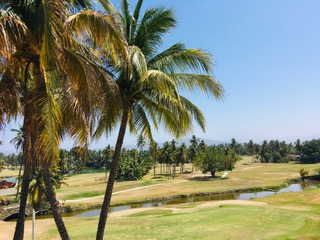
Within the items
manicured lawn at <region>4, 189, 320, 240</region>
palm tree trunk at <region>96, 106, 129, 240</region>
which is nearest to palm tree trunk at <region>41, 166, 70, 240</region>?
palm tree trunk at <region>96, 106, 129, 240</region>

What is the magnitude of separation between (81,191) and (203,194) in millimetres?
25073

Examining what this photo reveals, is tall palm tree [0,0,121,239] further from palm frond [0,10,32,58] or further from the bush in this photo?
the bush

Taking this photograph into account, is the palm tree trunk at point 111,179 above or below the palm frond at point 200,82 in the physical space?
below

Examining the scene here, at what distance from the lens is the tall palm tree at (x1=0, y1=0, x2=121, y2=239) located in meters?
8.13

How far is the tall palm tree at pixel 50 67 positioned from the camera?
813 centimetres

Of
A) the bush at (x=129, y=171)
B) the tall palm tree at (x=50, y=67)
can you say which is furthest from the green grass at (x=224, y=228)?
the bush at (x=129, y=171)

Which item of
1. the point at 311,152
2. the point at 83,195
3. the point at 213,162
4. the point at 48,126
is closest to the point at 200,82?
the point at 48,126

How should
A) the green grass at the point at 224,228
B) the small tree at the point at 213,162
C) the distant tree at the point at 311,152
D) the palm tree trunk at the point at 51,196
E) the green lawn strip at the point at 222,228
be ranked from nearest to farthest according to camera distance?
the palm tree trunk at the point at 51,196 → the green grass at the point at 224,228 → the green lawn strip at the point at 222,228 → the small tree at the point at 213,162 → the distant tree at the point at 311,152

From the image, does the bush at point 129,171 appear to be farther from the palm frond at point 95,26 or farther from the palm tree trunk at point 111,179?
the palm frond at point 95,26

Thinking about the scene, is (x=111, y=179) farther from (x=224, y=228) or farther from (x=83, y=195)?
(x=83, y=195)

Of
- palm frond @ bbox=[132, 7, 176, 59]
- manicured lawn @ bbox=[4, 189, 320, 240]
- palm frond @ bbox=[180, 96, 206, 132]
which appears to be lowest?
manicured lawn @ bbox=[4, 189, 320, 240]

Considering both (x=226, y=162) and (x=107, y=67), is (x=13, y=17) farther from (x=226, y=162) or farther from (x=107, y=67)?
(x=226, y=162)

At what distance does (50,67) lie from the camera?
10.1 m

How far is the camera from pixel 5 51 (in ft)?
24.0
